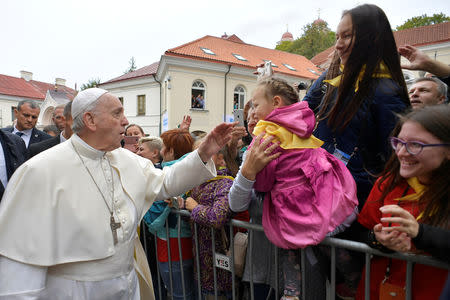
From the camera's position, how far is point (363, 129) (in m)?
1.85

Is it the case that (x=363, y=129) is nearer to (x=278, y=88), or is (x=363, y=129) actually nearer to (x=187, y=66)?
(x=278, y=88)

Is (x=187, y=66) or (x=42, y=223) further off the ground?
(x=187, y=66)

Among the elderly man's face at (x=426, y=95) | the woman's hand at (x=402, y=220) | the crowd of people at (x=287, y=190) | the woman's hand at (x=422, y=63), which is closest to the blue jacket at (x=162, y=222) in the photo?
the crowd of people at (x=287, y=190)

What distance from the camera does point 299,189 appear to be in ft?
5.43

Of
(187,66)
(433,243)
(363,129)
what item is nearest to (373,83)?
(363,129)

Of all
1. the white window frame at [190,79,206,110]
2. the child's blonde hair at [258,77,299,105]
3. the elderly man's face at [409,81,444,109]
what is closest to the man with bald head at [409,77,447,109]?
the elderly man's face at [409,81,444,109]

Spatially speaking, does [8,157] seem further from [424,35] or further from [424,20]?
[424,20]

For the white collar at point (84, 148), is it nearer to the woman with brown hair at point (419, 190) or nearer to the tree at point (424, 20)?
the woman with brown hair at point (419, 190)

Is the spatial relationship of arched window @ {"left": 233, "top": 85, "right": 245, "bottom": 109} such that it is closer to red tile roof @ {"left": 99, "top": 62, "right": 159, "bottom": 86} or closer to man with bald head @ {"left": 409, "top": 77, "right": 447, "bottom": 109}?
red tile roof @ {"left": 99, "top": 62, "right": 159, "bottom": 86}

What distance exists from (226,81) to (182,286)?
1957 centimetres

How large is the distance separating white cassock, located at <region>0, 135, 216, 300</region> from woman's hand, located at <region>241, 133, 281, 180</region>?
872 millimetres

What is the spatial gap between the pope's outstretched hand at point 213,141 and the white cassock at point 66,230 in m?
0.56

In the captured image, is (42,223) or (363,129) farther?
(363,129)

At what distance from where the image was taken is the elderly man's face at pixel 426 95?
8.42 feet
